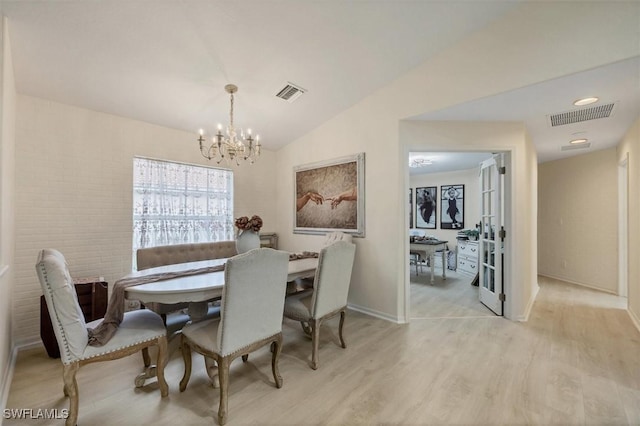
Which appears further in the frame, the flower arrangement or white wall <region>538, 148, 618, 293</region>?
white wall <region>538, 148, 618, 293</region>

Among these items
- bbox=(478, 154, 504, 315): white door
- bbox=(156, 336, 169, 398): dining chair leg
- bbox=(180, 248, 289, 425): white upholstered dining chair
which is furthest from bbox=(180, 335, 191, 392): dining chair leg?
bbox=(478, 154, 504, 315): white door

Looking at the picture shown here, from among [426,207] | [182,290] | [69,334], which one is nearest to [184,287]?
[182,290]

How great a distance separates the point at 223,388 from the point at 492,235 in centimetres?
350

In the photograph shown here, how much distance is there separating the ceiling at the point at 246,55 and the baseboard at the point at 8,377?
240 cm

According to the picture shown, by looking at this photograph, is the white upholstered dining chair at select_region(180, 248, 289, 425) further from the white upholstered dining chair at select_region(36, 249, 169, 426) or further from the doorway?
the doorway

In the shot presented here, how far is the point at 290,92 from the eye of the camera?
3.13m

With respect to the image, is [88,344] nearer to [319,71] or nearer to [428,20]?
[319,71]

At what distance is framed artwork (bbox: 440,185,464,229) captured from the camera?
20.6 feet

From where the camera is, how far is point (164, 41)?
2.24 metres

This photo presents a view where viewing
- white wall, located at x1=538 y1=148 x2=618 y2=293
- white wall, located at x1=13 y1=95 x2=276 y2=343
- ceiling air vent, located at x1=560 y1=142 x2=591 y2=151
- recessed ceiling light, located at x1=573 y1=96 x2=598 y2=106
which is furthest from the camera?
white wall, located at x1=538 y1=148 x2=618 y2=293

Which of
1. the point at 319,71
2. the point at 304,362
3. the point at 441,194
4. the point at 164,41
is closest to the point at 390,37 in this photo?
the point at 319,71

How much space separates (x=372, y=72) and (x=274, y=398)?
3158 millimetres

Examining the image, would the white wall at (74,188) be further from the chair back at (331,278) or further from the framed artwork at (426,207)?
the framed artwork at (426,207)

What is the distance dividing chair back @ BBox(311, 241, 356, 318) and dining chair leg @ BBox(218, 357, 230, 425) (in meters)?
0.81
